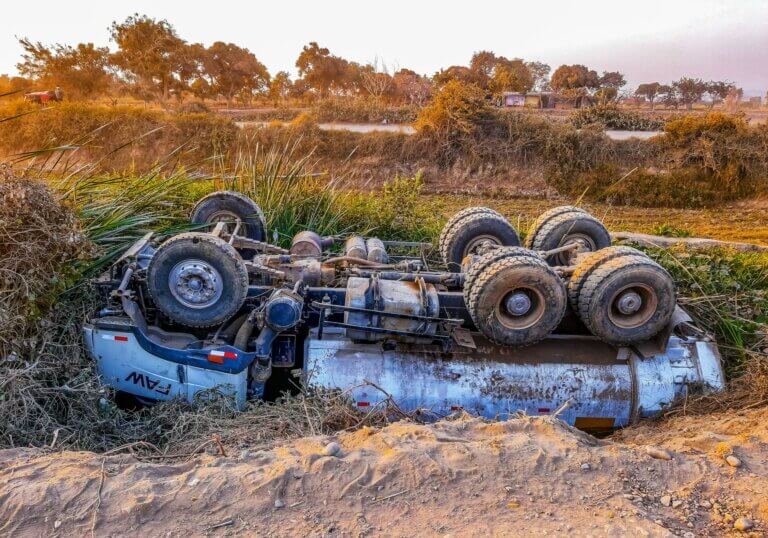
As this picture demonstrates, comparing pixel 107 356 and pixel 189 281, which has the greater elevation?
pixel 189 281

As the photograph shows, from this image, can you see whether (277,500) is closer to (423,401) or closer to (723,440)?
(423,401)

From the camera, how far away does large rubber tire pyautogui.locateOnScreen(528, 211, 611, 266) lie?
6059mm

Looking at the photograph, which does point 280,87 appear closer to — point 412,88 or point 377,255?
point 412,88

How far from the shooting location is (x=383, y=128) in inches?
1027

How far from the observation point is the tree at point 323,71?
36719 millimetres

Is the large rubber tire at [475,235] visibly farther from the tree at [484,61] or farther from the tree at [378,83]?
the tree at [484,61]

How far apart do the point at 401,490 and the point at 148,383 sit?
2.69 metres

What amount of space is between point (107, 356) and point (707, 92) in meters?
46.2

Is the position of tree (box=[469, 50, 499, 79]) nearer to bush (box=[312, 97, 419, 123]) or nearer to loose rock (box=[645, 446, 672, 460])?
bush (box=[312, 97, 419, 123])

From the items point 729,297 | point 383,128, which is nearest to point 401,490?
point 729,297

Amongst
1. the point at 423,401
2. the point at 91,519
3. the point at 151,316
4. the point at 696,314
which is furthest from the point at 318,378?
the point at 696,314

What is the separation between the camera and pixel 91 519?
2619mm

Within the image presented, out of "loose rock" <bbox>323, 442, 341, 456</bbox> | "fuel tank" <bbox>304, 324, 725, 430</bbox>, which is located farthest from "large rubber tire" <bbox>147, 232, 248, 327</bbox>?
"loose rock" <bbox>323, 442, 341, 456</bbox>

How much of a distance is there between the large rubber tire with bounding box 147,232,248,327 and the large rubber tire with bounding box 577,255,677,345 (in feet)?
9.86
